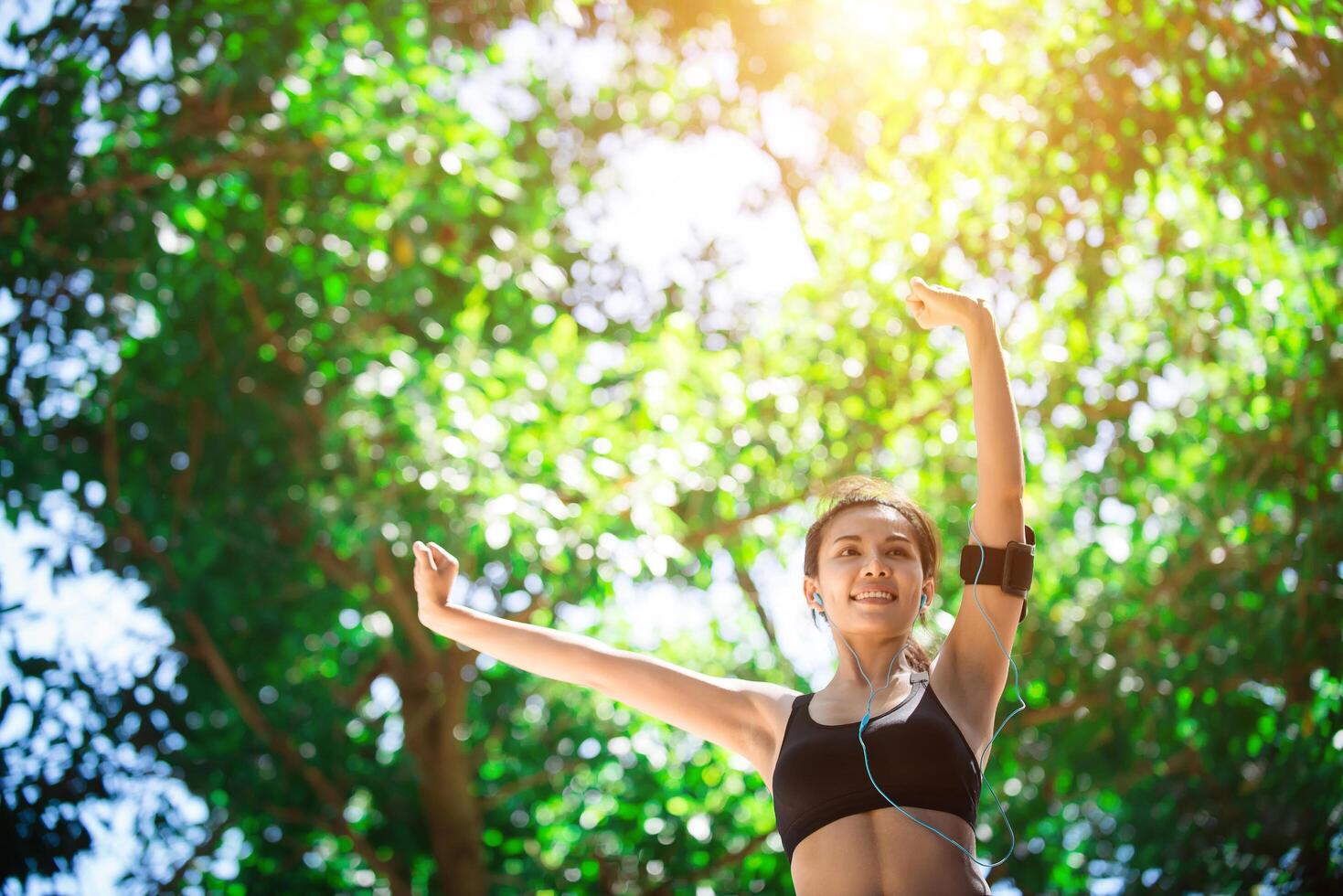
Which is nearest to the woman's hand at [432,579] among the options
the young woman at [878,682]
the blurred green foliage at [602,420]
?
the young woman at [878,682]

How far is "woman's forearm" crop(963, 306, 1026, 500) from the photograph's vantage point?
6.98ft

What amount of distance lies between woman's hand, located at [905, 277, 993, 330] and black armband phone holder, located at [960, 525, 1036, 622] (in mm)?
400

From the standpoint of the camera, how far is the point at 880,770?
1955 mm

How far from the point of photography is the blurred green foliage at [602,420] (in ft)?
15.7

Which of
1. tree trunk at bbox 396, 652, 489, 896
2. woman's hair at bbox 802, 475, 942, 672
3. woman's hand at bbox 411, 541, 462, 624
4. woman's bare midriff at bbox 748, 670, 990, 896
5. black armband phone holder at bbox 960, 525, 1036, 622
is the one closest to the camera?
woman's bare midriff at bbox 748, 670, 990, 896

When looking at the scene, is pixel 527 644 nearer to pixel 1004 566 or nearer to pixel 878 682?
pixel 878 682

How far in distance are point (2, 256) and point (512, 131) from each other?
3.00m

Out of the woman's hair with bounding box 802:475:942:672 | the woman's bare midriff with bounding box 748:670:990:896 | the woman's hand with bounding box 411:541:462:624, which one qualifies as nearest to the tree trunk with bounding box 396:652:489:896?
the woman's hand with bounding box 411:541:462:624

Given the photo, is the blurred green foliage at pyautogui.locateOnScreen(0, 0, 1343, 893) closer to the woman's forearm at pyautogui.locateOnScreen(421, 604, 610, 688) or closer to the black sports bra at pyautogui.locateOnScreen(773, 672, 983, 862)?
the woman's forearm at pyautogui.locateOnScreen(421, 604, 610, 688)

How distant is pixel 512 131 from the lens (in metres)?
6.94

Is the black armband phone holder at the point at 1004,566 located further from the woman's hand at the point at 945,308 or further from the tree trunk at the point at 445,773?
the tree trunk at the point at 445,773

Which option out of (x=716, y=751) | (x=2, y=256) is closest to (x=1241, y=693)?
(x=716, y=751)

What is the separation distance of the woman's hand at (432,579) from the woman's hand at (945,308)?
1045mm

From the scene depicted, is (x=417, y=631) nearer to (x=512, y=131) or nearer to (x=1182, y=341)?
(x=512, y=131)
